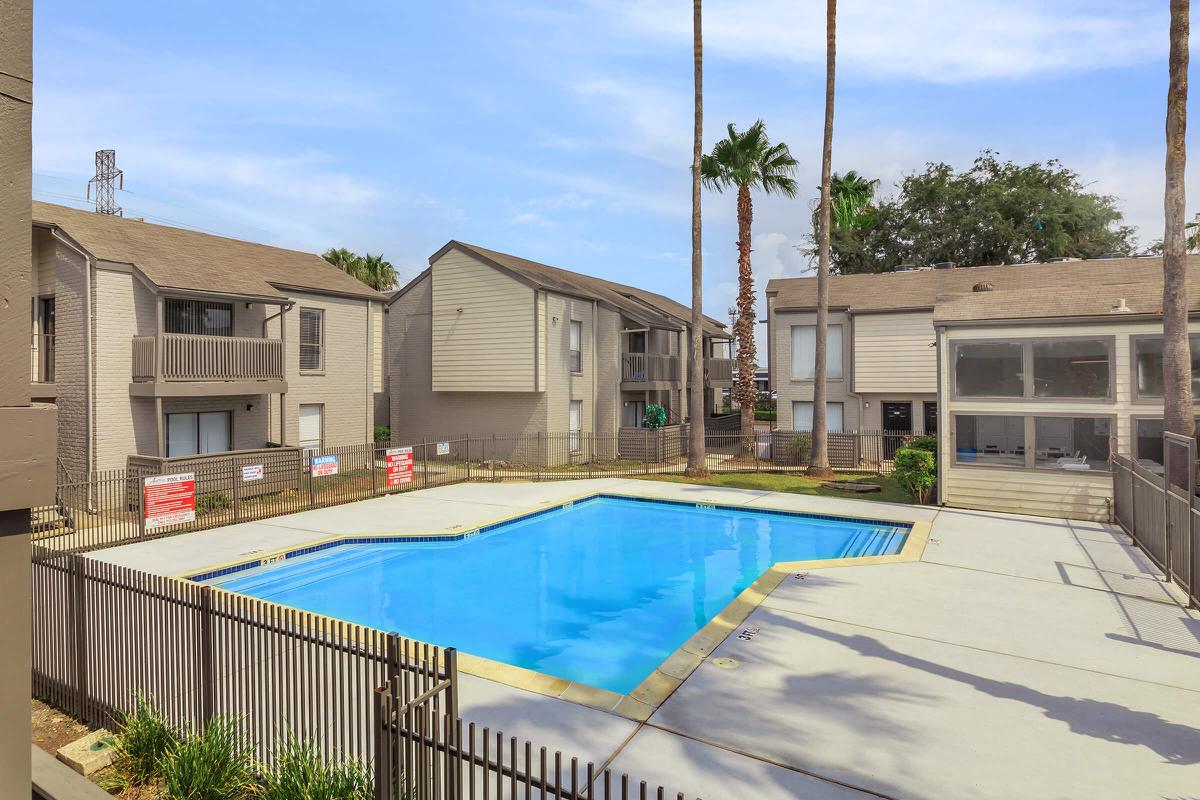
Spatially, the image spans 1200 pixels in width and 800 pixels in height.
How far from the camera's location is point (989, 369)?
17.0 metres

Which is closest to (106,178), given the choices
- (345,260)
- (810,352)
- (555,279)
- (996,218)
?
(345,260)

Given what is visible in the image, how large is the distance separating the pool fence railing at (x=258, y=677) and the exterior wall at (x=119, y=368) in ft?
41.8

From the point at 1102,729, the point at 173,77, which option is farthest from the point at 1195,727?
the point at 173,77

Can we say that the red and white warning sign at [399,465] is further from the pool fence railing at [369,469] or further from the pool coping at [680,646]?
the pool coping at [680,646]

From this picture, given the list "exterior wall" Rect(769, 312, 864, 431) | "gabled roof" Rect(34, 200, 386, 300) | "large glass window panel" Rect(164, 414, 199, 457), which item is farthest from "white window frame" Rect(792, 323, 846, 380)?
"large glass window panel" Rect(164, 414, 199, 457)

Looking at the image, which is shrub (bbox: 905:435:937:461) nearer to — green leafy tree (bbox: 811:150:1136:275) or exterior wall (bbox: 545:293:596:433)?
exterior wall (bbox: 545:293:596:433)

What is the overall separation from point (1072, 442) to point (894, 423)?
11.7 metres

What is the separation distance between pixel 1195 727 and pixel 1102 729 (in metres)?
0.93

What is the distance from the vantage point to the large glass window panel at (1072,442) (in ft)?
52.4

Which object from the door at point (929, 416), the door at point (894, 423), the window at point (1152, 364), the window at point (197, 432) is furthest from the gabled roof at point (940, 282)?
the window at point (197, 432)

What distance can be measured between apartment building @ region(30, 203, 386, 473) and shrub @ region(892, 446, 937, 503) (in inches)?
769

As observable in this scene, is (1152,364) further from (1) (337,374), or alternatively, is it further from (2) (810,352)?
(1) (337,374)

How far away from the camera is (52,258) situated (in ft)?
59.6

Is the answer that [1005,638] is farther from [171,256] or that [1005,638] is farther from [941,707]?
[171,256]
